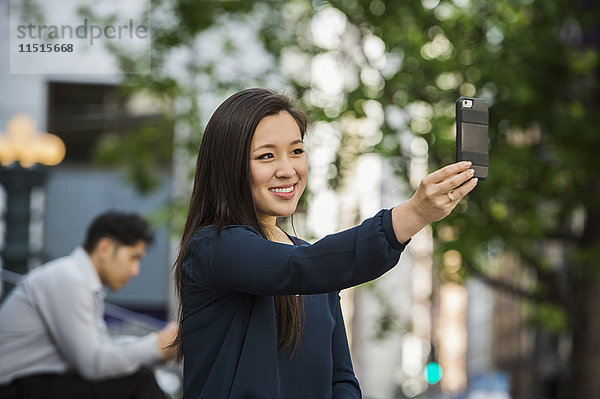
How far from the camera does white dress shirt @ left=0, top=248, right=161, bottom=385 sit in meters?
4.59

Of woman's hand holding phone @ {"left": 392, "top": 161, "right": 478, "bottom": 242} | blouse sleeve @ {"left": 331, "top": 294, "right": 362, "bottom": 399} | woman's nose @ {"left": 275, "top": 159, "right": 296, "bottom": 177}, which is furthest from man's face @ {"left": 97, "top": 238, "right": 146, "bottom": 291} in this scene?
woman's hand holding phone @ {"left": 392, "top": 161, "right": 478, "bottom": 242}

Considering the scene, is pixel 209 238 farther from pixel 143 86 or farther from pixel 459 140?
pixel 143 86

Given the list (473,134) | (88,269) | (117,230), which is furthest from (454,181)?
(117,230)

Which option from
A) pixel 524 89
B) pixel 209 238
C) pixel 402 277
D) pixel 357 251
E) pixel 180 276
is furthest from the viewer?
pixel 402 277

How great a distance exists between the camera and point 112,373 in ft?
15.1

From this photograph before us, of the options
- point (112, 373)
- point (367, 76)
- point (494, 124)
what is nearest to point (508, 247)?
point (494, 124)

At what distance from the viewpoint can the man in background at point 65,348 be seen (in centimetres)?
457

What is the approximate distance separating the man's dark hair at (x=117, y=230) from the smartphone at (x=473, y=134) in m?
3.32

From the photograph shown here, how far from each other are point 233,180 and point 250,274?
32 centimetres

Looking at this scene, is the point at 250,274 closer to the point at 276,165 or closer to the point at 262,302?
the point at 262,302

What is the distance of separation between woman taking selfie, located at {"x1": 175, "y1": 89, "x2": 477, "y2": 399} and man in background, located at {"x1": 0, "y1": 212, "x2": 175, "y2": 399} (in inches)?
79.8

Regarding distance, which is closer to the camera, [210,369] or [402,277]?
[210,369]

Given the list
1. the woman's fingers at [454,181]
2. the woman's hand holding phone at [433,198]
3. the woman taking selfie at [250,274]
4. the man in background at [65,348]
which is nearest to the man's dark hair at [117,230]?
the man in background at [65,348]

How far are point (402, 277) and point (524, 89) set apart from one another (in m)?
10.7
